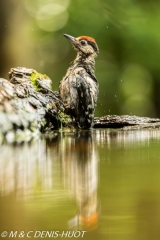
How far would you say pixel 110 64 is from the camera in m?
5.62

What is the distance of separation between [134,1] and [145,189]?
192 inches

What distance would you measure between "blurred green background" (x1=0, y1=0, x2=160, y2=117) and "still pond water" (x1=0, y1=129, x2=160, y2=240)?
368 centimetres

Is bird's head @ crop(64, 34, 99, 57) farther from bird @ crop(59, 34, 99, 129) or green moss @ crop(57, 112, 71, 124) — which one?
green moss @ crop(57, 112, 71, 124)

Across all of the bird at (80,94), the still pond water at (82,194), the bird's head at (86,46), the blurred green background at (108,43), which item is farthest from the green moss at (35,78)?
the blurred green background at (108,43)

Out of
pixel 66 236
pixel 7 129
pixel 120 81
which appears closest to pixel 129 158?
pixel 66 236

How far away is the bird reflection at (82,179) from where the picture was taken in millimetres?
959

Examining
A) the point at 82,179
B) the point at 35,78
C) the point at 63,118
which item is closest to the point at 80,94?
the point at 63,118

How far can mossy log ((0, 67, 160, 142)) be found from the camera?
277 centimetres

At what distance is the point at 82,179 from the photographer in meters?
1.33

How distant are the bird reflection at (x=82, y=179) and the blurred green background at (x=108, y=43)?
3448 mm

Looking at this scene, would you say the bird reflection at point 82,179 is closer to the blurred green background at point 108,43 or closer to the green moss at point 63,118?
the green moss at point 63,118

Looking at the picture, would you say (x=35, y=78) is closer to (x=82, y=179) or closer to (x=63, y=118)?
(x=63, y=118)

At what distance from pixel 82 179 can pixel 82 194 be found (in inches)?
7.0

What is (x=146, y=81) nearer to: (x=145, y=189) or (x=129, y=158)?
(x=129, y=158)
